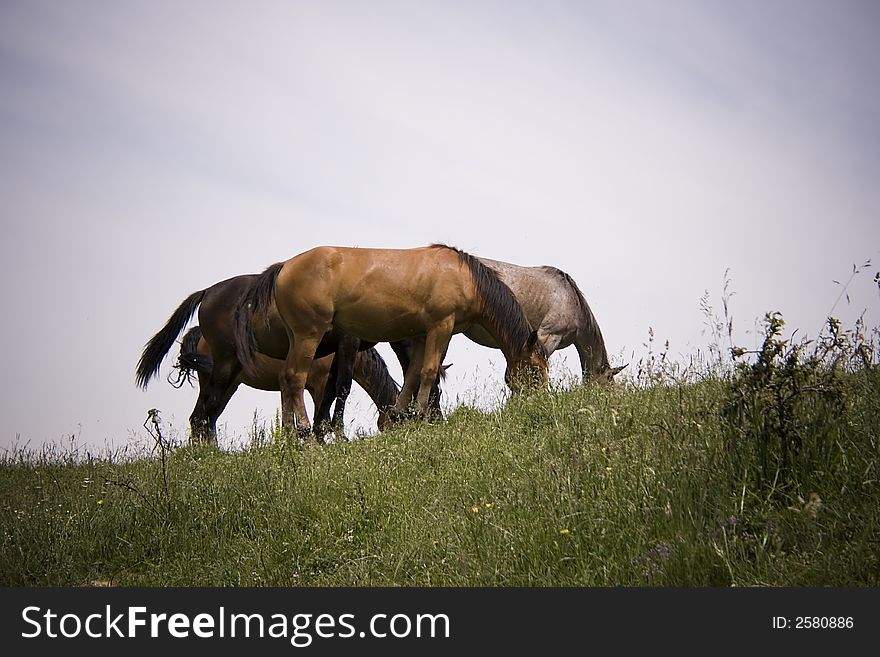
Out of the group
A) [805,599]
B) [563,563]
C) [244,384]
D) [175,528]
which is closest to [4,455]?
[244,384]

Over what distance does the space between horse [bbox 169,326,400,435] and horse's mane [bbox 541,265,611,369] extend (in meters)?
3.11

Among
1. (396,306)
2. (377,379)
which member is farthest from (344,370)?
(377,379)

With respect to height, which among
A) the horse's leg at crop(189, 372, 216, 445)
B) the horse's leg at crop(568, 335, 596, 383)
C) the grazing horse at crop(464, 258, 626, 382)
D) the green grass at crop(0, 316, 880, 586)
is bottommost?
the green grass at crop(0, 316, 880, 586)

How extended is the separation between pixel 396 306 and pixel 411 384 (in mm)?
1009

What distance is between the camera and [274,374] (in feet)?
45.2

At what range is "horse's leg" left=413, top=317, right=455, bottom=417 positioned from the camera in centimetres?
1004

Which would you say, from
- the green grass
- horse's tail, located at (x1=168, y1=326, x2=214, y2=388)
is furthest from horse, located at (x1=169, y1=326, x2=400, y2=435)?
the green grass

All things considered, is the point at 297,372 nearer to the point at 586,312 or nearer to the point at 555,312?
the point at 555,312

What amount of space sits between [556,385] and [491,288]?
207cm

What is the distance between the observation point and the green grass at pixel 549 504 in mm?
4246

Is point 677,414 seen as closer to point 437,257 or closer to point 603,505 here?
point 603,505

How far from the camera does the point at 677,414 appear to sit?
208 inches

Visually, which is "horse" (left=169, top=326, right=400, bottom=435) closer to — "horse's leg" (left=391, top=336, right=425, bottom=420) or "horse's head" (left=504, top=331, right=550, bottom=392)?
"horse's leg" (left=391, top=336, right=425, bottom=420)

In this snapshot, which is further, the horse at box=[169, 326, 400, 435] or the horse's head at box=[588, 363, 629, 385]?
the horse at box=[169, 326, 400, 435]
